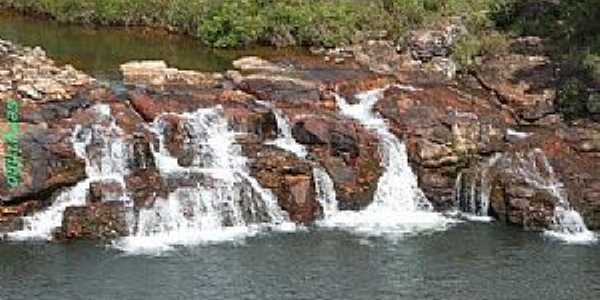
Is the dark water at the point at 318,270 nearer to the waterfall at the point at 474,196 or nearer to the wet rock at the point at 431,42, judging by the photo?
the waterfall at the point at 474,196

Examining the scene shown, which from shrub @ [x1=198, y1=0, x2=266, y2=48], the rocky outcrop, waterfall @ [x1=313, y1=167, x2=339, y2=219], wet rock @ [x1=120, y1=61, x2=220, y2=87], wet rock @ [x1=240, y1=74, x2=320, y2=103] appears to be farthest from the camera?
shrub @ [x1=198, y1=0, x2=266, y2=48]

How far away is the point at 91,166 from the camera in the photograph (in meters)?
44.0

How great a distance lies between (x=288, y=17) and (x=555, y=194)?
85.2ft

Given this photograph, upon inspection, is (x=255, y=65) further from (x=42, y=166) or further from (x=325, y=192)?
(x=42, y=166)

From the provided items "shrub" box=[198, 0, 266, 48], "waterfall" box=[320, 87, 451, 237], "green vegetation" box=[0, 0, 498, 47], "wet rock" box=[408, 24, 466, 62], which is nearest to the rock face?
"waterfall" box=[320, 87, 451, 237]

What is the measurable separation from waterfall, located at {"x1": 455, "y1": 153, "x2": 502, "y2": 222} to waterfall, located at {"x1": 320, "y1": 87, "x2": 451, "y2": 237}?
122cm

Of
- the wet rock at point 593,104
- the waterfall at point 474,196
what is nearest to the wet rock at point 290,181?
the waterfall at point 474,196

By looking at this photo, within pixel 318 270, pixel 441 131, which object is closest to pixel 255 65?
pixel 441 131

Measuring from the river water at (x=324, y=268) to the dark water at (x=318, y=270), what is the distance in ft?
0.11

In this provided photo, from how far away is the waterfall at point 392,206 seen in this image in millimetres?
43438

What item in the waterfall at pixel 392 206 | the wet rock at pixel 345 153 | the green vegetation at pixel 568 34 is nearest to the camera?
the waterfall at pixel 392 206

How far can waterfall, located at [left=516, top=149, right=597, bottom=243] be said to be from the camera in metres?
43.3

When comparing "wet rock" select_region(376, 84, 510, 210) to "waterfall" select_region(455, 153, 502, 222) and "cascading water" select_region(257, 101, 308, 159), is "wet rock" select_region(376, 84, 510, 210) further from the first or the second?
"cascading water" select_region(257, 101, 308, 159)

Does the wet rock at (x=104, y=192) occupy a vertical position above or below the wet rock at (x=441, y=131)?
below
